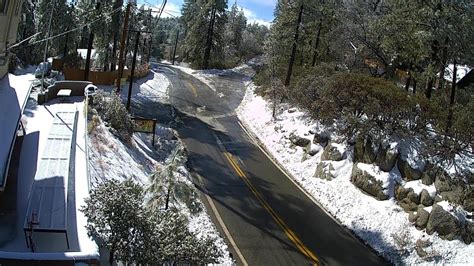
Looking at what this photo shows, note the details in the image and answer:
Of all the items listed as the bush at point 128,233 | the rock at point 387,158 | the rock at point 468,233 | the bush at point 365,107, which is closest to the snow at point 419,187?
the rock at point 387,158

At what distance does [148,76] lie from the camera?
5069 cm

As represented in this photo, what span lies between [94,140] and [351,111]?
12.0 meters

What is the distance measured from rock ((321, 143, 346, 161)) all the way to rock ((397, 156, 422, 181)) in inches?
114

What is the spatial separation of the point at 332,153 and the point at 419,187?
4796mm

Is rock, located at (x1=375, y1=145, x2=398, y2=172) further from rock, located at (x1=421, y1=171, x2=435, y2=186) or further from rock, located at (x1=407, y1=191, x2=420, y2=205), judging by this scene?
rock, located at (x1=407, y1=191, x2=420, y2=205)

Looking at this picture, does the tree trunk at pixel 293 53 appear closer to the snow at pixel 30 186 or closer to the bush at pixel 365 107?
the bush at pixel 365 107

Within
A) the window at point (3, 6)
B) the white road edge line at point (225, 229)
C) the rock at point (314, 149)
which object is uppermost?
the window at point (3, 6)

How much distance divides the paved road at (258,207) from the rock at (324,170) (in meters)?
1.37

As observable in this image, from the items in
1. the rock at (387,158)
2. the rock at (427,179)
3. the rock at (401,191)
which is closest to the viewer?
the rock at (427,179)

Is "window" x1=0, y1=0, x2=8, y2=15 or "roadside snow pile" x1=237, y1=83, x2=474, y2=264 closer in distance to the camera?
"window" x1=0, y1=0, x2=8, y2=15

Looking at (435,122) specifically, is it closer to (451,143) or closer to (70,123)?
(451,143)

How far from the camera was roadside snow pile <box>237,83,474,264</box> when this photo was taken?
15.7 meters

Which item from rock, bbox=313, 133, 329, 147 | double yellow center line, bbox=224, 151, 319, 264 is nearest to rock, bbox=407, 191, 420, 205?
double yellow center line, bbox=224, 151, 319, 264

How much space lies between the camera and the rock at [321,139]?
22641mm
